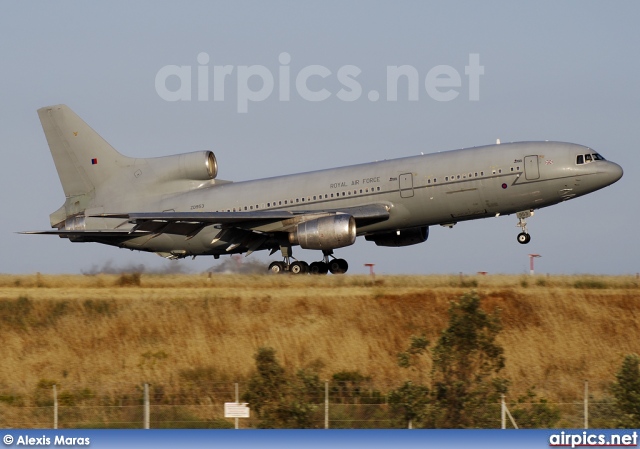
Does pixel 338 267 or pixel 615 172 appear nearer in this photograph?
pixel 615 172

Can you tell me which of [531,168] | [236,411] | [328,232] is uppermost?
[531,168]

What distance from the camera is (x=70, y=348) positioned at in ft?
109

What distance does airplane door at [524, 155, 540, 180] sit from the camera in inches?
1521

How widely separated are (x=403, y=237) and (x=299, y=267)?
206 inches

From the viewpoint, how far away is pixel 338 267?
4366 cm

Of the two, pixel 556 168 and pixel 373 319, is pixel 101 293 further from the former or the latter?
pixel 556 168

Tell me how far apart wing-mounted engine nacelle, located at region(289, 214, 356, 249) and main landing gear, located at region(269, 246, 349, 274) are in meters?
2.52

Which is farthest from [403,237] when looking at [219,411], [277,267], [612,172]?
[219,411]

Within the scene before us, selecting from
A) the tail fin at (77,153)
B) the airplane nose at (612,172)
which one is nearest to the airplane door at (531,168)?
the airplane nose at (612,172)

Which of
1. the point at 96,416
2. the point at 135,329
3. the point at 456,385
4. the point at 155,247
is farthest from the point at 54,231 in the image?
the point at 456,385

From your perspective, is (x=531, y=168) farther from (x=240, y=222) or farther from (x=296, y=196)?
(x=240, y=222)

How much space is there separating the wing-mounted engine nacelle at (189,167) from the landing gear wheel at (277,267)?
17.4 ft

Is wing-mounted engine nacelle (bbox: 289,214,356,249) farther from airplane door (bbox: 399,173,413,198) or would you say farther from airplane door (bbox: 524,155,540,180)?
airplane door (bbox: 524,155,540,180)

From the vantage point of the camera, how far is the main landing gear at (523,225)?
132 feet
